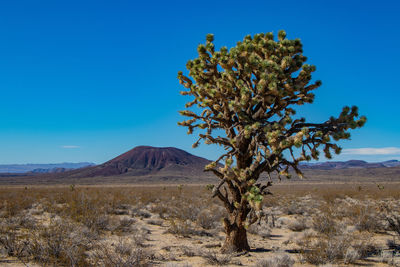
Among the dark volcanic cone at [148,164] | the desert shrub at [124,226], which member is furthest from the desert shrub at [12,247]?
the dark volcanic cone at [148,164]

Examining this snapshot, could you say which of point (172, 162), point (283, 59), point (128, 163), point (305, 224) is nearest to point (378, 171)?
point (172, 162)

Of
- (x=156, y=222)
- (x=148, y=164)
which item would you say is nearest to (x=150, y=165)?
(x=148, y=164)

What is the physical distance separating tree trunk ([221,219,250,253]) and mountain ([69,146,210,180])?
93.9m

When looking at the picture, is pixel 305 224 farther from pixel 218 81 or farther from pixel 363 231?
pixel 218 81

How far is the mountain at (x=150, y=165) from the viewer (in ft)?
368

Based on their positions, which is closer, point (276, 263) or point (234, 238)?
point (276, 263)

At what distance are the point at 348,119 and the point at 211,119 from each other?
3.56 m

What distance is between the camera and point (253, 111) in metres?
7.85

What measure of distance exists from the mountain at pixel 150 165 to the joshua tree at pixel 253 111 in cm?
9428

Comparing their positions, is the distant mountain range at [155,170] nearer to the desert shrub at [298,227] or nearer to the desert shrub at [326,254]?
the desert shrub at [298,227]

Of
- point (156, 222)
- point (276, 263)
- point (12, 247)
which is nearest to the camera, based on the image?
point (276, 263)

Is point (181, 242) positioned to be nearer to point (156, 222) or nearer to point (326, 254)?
point (156, 222)

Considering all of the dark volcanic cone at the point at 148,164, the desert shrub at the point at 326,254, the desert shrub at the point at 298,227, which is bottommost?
the desert shrub at the point at 298,227

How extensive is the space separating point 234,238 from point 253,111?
348cm
